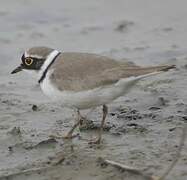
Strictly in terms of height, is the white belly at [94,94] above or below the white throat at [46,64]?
below

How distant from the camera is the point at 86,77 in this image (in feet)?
22.1

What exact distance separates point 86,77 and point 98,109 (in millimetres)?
1451

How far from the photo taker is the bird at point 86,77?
6.59 metres

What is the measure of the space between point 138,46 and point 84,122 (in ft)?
11.6

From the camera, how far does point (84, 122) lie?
7.48m

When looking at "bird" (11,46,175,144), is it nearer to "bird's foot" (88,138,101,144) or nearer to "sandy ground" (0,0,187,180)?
"bird's foot" (88,138,101,144)

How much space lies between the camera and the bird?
659 cm

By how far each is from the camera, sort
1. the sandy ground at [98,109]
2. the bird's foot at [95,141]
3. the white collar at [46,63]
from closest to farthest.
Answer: the sandy ground at [98,109] → the bird's foot at [95,141] → the white collar at [46,63]

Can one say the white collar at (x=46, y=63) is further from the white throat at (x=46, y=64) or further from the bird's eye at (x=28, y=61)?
the bird's eye at (x=28, y=61)

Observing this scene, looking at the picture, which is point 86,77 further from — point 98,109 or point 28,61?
point 98,109

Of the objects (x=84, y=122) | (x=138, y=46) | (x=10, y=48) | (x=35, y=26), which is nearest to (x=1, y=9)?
(x=35, y=26)

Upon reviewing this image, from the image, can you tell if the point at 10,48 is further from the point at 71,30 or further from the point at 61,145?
the point at 61,145

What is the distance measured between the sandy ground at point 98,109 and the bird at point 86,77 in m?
0.40

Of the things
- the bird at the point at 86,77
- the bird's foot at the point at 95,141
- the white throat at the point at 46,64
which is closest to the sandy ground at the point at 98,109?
the bird's foot at the point at 95,141
